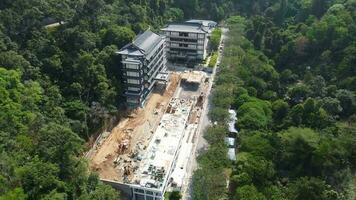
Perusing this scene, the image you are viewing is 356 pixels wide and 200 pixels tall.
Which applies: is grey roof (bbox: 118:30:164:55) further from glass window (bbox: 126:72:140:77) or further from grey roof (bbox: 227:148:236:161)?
grey roof (bbox: 227:148:236:161)

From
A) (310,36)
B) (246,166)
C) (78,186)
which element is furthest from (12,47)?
(310,36)

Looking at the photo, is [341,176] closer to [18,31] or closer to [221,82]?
[221,82]

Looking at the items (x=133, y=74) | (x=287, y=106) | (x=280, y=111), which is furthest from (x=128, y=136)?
(x=287, y=106)

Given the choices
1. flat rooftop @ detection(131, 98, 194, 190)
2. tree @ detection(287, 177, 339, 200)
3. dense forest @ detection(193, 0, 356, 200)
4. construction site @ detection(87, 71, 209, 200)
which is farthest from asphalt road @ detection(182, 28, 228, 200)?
tree @ detection(287, 177, 339, 200)

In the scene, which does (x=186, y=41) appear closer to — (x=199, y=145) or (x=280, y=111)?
(x=280, y=111)

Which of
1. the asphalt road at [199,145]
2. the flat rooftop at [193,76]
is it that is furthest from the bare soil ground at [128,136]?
the asphalt road at [199,145]
